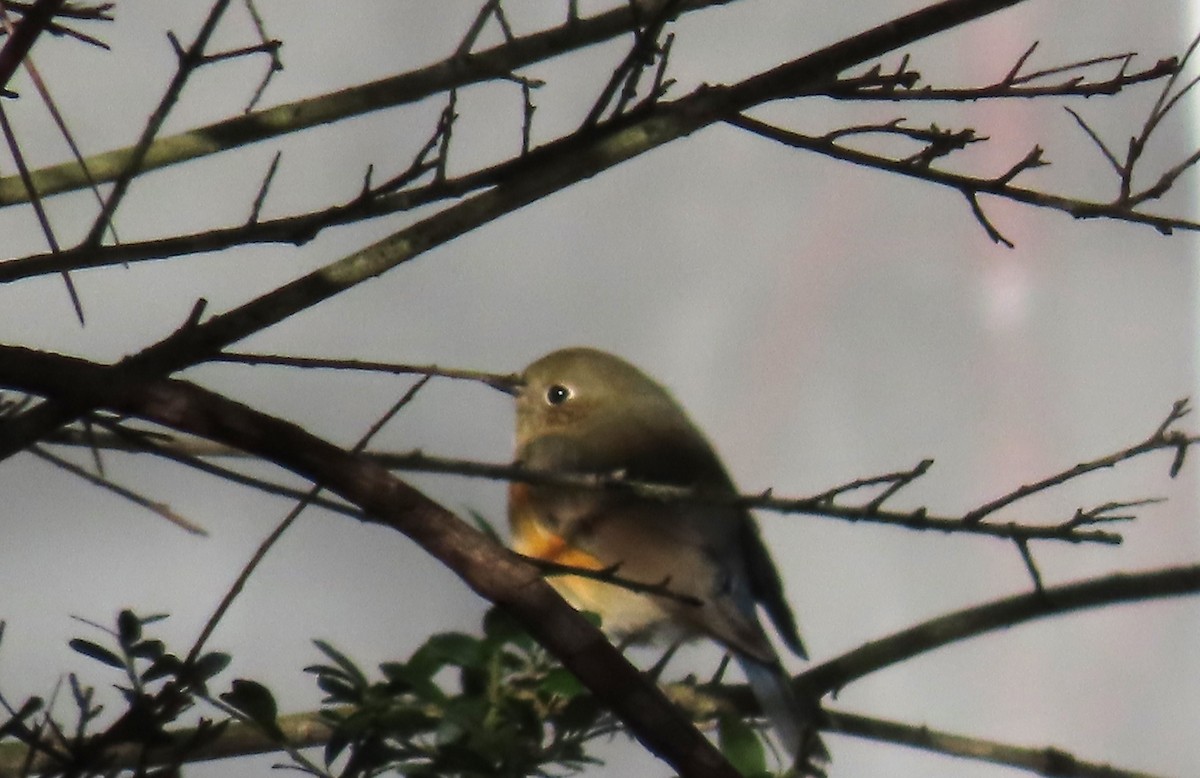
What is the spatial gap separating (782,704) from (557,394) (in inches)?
43.6

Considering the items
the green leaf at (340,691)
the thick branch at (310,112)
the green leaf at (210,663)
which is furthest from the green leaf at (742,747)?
the thick branch at (310,112)

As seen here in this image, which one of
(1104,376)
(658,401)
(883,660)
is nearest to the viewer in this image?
(883,660)

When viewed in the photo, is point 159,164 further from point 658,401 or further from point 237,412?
point 658,401

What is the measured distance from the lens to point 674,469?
2574 mm

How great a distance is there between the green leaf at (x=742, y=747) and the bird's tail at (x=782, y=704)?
0.40m

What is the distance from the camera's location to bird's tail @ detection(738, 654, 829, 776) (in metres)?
1.76

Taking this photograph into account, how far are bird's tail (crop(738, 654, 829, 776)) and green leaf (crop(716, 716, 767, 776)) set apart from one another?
0.40 m

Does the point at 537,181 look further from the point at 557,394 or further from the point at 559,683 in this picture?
the point at 557,394

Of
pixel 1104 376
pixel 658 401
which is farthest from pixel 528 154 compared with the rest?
pixel 1104 376

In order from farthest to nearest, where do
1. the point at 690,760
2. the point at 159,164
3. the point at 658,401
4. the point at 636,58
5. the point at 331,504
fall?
the point at 658,401 < the point at 159,164 < the point at 636,58 < the point at 331,504 < the point at 690,760

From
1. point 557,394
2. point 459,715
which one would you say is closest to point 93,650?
point 459,715

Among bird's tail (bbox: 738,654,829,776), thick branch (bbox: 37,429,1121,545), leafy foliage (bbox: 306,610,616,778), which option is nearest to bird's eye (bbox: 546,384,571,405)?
bird's tail (bbox: 738,654,829,776)

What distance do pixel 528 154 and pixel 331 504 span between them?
271mm

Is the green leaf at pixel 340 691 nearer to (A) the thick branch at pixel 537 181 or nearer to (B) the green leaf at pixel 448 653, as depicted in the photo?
(B) the green leaf at pixel 448 653
